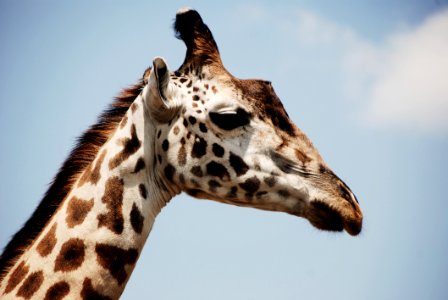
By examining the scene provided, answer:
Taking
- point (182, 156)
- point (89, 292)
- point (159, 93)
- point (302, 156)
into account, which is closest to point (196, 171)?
point (182, 156)

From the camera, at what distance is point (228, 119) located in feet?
16.3

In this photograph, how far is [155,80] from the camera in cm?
481

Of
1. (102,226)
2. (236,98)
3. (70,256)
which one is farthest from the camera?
(236,98)

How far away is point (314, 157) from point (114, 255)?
205 centimetres

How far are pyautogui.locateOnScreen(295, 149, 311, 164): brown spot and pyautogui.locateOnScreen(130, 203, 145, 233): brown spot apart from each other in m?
1.54

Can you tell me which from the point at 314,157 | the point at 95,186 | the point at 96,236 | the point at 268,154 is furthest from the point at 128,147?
the point at 314,157

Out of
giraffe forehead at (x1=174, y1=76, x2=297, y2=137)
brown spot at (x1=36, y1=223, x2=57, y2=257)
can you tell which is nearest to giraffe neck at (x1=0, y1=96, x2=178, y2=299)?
brown spot at (x1=36, y1=223, x2=57, y2=257)

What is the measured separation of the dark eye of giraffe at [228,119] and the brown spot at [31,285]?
1.99 metres

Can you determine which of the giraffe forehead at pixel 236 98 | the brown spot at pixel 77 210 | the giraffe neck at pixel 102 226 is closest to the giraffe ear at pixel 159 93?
the giraffe neck at pixel 102 226

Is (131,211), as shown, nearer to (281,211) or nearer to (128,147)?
(128,147)

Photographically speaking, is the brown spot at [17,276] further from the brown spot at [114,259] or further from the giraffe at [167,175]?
the brown spot at [114,259]

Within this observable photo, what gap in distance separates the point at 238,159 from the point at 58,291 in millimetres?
1893

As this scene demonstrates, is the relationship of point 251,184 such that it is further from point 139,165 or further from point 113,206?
point 113,206

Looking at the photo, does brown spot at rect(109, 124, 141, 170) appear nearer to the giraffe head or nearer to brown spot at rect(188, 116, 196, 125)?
the giraffe head
